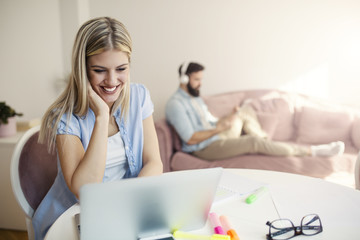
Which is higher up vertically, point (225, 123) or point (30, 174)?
point (30, 174)

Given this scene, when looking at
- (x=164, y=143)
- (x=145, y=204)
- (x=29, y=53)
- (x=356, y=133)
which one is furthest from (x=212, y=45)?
(x=145, y=204)

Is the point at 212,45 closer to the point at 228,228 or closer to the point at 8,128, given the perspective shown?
the point at 8,128

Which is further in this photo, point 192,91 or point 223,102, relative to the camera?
point 223,102

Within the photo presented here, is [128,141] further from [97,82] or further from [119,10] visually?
[119,10]

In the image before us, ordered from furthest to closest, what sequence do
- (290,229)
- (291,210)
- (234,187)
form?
(234,187) → (291,210) → (290,229)

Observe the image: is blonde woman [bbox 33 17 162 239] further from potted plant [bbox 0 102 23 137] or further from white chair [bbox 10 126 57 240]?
potted plant [bbox 0 102 23 137]

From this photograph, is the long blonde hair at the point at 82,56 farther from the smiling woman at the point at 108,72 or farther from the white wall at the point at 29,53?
the white wall at the point at 29,53

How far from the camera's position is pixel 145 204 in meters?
0.73

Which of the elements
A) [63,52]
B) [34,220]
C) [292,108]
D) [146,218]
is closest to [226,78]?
[292,108]

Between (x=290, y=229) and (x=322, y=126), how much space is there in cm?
222

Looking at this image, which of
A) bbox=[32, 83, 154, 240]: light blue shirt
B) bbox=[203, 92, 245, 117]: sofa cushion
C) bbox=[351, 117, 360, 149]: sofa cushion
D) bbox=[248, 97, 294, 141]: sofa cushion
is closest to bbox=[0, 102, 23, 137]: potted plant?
bbox=[32, 83, 154, 240]: light blue shirt

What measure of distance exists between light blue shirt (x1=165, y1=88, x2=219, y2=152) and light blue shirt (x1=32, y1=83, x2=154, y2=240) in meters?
1.24

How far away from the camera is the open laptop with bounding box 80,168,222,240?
69cm

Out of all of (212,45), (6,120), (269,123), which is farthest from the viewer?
(212,45)
